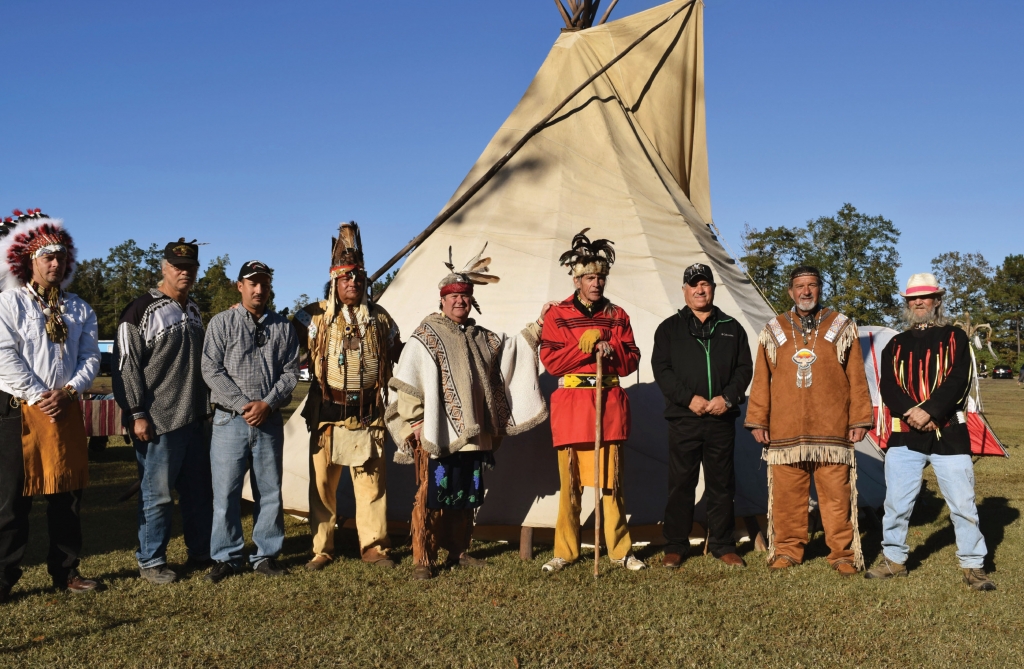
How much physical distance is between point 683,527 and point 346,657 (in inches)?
A: 76.0

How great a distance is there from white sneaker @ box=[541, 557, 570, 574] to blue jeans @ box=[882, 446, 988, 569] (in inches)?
61.3

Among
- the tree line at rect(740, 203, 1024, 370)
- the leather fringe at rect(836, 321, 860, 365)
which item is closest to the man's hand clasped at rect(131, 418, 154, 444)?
the leather fringe at rect(836, 321, 860, 365)

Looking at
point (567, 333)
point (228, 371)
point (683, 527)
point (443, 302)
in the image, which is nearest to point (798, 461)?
point (683, 527)

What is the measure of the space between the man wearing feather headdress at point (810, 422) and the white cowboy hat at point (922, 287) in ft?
1.02

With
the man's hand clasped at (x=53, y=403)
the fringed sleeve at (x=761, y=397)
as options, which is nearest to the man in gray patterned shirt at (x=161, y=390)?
the man's hand clasped at (x=53, y=403)

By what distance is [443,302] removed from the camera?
4109 mm

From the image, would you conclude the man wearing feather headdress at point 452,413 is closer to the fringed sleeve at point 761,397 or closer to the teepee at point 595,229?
the teepee at point 595,229

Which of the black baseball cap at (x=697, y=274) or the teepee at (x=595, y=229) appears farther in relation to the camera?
the teepee at (x=595, y=229)

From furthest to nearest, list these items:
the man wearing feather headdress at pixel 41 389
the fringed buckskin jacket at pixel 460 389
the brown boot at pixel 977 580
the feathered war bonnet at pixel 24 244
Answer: the fringed buckskin jacket at pixel 460 389
the brown boot at pixel 977 580
the feathered war bonnet at pixel 24 244
the man wearing feather headdress at pixel 41 389

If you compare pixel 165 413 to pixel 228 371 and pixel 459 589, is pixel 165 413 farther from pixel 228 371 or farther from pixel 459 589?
pixel 459 589

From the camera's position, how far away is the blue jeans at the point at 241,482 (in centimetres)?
386

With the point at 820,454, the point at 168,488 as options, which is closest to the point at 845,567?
the point at 820,454

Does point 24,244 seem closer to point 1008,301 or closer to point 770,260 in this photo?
point 770,260

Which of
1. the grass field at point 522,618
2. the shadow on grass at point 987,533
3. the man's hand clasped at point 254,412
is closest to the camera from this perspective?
the grass field at point 522,618
